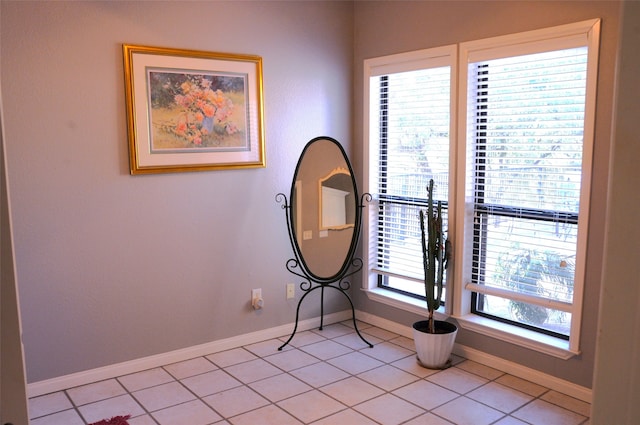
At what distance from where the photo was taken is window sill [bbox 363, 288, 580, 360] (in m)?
2.98

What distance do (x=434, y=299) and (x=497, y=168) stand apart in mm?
900

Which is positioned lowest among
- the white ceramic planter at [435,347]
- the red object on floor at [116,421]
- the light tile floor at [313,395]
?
the light tile floor at [313,395]

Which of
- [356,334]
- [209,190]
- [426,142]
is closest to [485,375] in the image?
[356,334]

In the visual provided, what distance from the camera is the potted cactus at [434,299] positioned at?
3.28m

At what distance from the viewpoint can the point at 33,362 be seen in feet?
9.69

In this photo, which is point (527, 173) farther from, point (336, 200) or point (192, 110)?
point (192, 110)

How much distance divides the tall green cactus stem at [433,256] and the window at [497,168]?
0.11 meters

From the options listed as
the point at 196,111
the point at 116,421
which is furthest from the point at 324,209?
the point at 116,421

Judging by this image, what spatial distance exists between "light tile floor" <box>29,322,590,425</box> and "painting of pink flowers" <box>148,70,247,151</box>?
1390mm

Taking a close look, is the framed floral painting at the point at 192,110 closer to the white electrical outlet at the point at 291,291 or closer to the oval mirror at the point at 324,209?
the oval mirror at the point at 324,209

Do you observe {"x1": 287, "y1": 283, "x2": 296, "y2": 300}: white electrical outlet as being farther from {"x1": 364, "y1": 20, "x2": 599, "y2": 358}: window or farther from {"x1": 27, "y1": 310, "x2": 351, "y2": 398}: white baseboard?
{"x1": 364, "y1": 20, "x2": 599, "y2": 358}: window

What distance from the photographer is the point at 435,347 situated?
3268 mm

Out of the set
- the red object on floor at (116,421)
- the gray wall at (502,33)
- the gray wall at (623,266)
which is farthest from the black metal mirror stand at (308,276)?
the gray wall at (623,266)

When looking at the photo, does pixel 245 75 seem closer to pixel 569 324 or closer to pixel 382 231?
pixel 382 231
